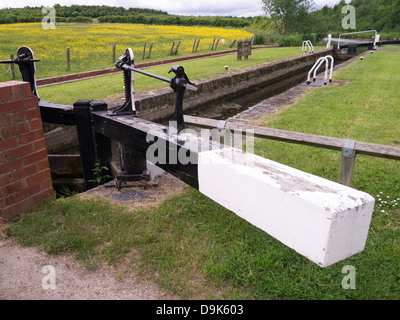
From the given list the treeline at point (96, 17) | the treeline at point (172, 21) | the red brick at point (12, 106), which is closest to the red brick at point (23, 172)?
the red brick at point (12, 106)

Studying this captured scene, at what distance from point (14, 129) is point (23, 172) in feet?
1.22

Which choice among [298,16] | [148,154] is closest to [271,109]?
[148,154]

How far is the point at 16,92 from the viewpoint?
8.69 feet

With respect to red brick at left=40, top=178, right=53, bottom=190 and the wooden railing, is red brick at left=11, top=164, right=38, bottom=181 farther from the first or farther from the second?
the wooden railing

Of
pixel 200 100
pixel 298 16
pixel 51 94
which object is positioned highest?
pixel 298 16

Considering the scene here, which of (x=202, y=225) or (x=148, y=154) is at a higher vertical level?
(x=148, y=154)

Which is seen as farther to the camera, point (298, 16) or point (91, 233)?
point (298, 16)

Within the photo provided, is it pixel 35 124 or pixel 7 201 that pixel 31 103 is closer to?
pixel 35 124

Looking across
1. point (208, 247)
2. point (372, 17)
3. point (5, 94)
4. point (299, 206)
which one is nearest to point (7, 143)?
point (5, 94)

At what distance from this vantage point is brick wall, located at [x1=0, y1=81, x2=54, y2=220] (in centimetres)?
260

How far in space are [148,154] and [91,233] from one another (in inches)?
30.1
